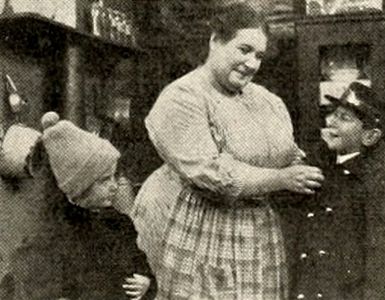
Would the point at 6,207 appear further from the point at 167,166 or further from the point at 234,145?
the point at 234,145

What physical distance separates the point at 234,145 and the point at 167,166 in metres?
0.14

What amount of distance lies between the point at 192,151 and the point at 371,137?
44 centimetres

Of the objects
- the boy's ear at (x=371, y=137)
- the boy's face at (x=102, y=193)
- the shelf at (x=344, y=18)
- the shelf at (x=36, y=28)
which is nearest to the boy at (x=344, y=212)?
the boy's ear at (x=371, y=137)

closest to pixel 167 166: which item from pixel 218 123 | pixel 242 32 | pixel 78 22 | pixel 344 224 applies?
pixel 218 123

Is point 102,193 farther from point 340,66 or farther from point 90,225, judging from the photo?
point 340,66

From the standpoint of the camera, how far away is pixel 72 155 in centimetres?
152

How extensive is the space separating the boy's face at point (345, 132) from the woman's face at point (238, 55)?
321mm

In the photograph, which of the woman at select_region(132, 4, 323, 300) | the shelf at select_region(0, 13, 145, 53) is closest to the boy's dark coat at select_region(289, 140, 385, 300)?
the woman at select_region(132, 4, 323, 300)

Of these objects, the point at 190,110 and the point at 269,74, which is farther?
Answer: the point at 269,74

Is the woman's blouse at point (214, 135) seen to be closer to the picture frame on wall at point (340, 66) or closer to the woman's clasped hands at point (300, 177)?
the woman's clasped hands at point (300, 177)

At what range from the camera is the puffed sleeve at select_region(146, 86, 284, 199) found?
1.23 m

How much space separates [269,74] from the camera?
1916 millimetres

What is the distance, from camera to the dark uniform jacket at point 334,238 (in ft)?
4.87

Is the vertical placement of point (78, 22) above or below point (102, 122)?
above
